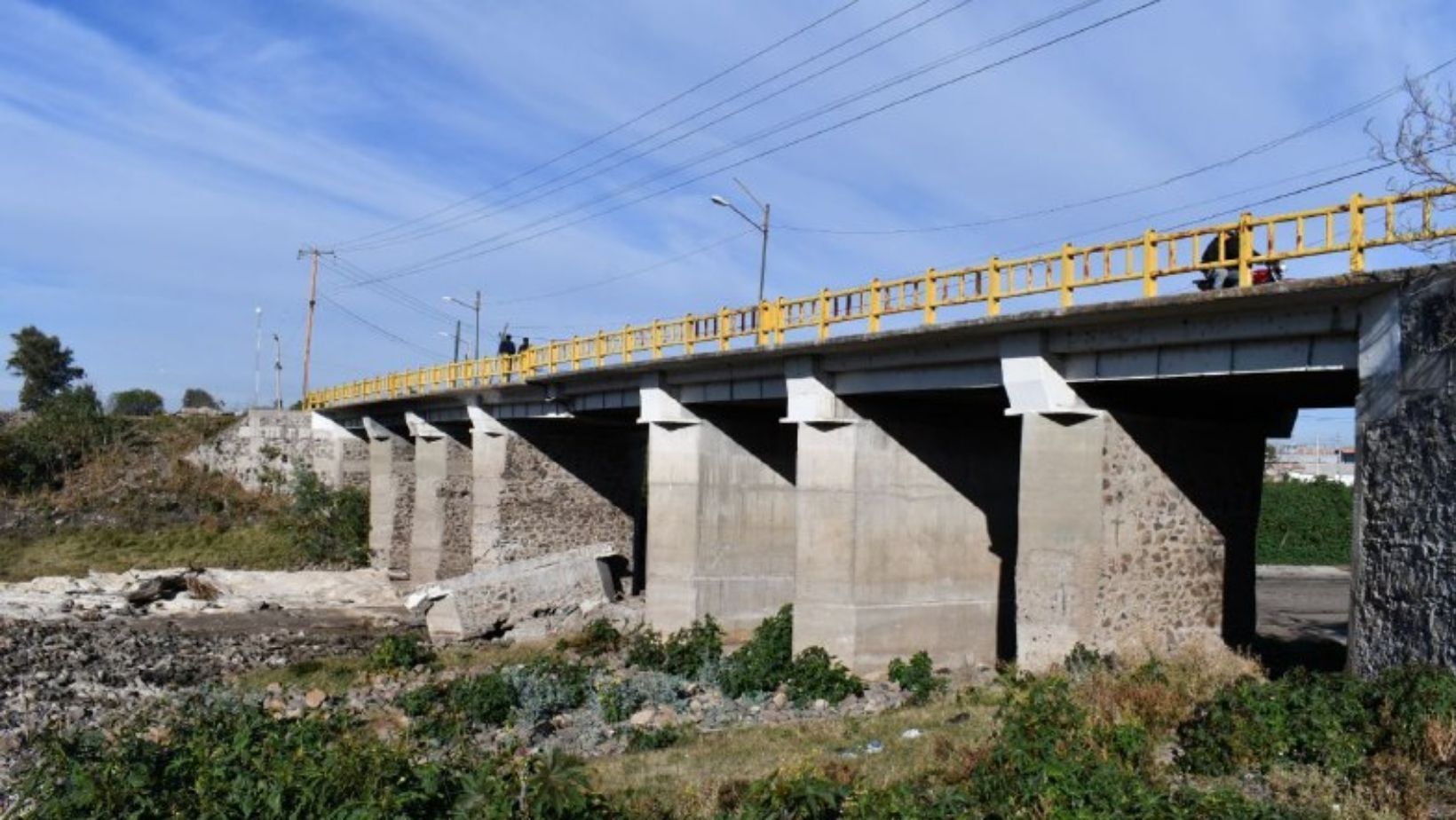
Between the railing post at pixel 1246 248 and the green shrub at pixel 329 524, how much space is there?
3834 cm

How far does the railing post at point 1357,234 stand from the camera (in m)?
13.0

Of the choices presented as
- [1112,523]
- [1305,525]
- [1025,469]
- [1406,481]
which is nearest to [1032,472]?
[1025,469]

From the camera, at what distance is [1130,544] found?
17234 millimetres

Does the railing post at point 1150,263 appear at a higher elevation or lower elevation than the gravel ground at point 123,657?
higher

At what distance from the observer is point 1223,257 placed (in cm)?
1484

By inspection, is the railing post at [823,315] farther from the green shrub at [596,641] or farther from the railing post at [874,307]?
the green shrub at [596,641]

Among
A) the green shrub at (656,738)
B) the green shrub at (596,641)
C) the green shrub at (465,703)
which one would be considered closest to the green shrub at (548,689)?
the green shrub at (465,703)

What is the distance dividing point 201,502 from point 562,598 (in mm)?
28814

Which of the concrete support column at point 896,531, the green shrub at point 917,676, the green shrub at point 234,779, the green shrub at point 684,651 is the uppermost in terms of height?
the concrete support column at point 896,531

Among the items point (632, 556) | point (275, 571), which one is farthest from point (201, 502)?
point (632, 556)

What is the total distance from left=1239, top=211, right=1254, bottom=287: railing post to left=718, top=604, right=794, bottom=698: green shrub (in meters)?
10.2

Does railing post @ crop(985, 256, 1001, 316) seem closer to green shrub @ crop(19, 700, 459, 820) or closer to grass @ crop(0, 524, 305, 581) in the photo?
green shrub @ crop(19, 700, 459, 820)

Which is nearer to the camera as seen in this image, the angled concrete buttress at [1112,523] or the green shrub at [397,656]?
the angled concrete buttress at [1112,523]

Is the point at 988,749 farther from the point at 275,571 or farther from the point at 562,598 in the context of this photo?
the point at 275,571
